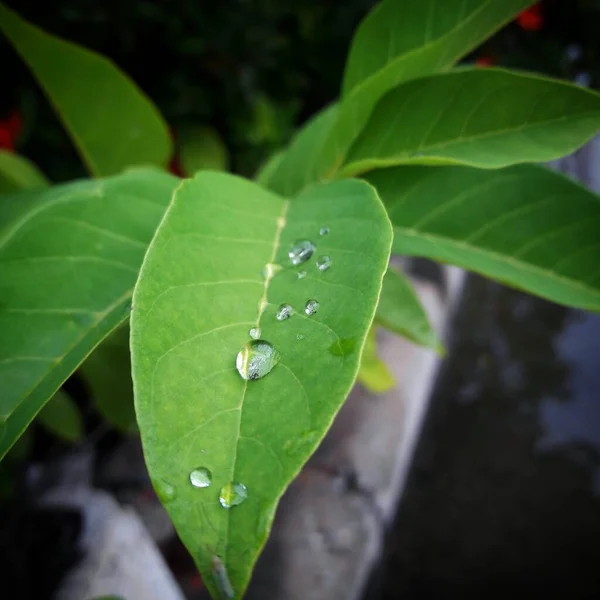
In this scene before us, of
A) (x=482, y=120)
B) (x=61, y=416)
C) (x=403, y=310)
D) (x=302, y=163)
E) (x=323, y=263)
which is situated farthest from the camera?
(x=61, y=416)

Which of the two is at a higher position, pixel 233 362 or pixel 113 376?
pixel 233 362

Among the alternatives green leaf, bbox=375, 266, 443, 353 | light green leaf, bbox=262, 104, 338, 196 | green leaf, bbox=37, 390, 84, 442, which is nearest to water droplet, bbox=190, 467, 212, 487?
light green leaf, bbox=262, 104, 338, 196

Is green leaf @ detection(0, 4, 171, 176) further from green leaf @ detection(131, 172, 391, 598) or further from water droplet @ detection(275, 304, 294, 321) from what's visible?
water droplet @ detection(275, 304, 294, 321)

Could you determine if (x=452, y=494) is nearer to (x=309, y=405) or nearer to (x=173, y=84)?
(x=173, y=84)

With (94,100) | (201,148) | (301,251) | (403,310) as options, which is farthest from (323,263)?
(201,148)

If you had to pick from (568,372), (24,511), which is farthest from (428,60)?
(568,372)

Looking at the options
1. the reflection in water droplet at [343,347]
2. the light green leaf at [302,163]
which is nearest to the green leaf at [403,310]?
the light green leaf at [302,163]

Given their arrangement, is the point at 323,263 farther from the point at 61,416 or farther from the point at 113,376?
the point at 61,416
